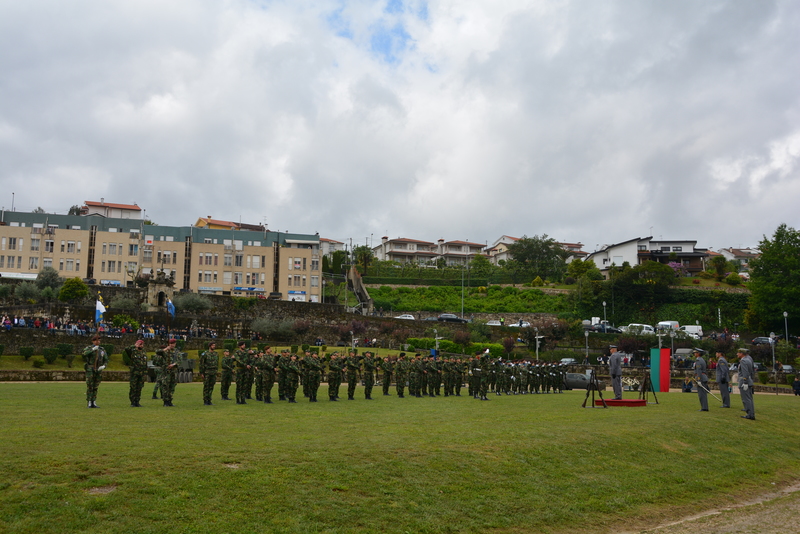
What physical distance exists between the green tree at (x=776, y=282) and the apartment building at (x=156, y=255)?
57.4 metres

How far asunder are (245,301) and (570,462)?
6160 centimetres

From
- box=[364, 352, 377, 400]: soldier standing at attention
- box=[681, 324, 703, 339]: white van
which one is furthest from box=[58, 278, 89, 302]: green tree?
box=[681, 324, 703, 339]: white van

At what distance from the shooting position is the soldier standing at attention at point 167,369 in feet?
56.1

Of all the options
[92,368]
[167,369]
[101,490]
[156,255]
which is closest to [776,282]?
[167,369]

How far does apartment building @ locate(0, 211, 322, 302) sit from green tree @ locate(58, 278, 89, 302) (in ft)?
62.1

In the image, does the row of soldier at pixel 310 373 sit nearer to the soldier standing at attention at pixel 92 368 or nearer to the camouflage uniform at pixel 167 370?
the camouflage uniform at pixel 167 370

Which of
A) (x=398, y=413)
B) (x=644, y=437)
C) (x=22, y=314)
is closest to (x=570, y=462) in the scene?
(x=644, y=437)

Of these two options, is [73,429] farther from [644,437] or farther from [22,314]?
[22,314]

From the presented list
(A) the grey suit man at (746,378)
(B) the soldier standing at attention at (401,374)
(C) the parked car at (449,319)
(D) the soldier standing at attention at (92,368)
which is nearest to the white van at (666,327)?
(C) the parked car at (449,319)

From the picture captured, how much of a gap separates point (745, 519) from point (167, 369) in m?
14.6

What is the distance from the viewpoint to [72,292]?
200 feet

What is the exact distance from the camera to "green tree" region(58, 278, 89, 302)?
2391 inches

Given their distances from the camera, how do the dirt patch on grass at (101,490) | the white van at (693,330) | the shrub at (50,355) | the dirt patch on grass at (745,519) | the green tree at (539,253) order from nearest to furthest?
1. the dirt patch on grass at (101,490)
2. the dirt patch on grass at (745,519)
3. the shrub at (50,355)
4. the white van at (693,330)
5. the green tree at (539,253)

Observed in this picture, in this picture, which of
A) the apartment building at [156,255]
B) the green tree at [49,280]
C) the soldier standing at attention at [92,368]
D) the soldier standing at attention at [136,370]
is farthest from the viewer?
the apartment building at [156,255]
